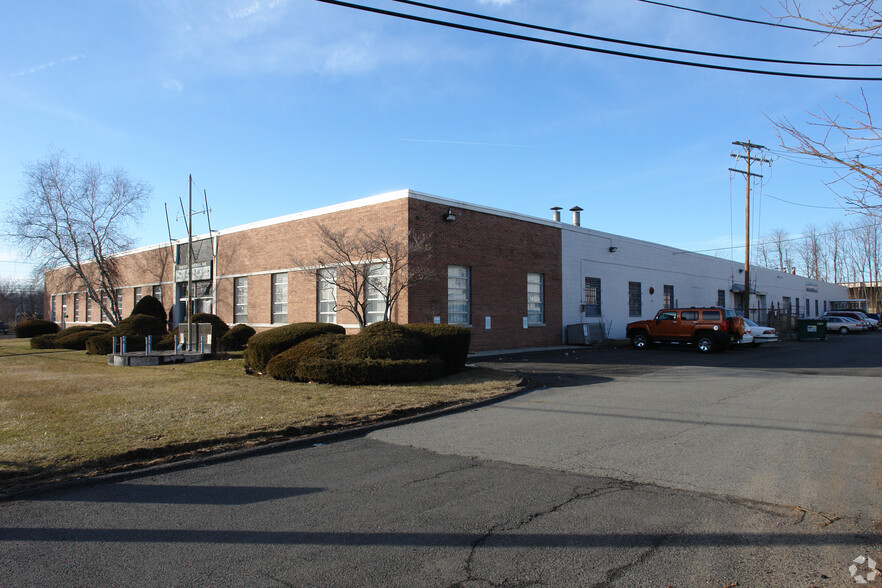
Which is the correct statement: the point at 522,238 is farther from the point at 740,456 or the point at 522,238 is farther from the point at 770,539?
the point at 770,539

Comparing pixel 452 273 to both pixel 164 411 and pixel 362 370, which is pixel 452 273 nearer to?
pixel 362 370

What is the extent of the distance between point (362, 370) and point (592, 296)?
19.2 m

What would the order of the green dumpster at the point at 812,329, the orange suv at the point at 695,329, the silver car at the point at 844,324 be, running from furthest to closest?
the silver car at the point at 844,324 → the green dumpster at the point at 812,329 → the orange suv at the point at 695,329

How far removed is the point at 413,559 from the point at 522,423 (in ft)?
17.5

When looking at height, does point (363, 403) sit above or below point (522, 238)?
below

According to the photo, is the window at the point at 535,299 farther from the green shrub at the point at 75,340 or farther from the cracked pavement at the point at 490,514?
the green shrub at the point at 75,340

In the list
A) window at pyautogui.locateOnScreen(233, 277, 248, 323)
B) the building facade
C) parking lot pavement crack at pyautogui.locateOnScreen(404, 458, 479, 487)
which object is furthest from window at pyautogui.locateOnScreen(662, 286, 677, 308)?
parking lot pavement crack at pyautogui.locateOnScreen(404, 458, 479, 487)

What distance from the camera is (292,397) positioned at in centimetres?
1191

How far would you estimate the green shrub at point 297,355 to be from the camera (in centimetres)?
1463

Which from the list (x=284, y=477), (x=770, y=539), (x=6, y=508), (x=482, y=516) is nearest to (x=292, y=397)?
(x=284, y=477)

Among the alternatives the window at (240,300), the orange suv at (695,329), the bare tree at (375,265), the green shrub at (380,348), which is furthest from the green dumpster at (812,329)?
the window at (240,300)

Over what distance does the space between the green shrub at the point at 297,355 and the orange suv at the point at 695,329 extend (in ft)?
54.2

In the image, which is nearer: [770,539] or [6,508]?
[770,539]

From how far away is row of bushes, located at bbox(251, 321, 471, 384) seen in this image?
45.3ft
